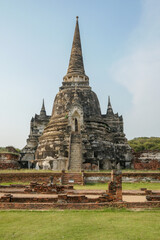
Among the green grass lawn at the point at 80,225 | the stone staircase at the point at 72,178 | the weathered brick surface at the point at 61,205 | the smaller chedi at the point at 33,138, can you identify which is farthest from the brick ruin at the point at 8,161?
the green grass lawn at the point at 80,225

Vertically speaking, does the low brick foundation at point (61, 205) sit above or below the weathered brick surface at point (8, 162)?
below

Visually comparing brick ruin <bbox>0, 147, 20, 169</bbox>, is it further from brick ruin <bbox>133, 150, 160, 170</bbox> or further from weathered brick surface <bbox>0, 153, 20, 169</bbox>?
brick ruin <bbox>133, 150, 160, 170</bbox>

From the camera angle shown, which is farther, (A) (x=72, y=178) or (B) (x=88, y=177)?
(B) (x=88, y=177)

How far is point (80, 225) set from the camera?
16.5 ft

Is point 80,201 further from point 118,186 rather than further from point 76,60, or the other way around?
point 76,60

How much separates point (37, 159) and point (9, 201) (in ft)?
46.3

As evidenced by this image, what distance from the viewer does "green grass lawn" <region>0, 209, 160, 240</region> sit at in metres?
4.36

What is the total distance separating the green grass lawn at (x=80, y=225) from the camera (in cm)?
436

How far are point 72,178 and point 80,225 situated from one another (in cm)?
960

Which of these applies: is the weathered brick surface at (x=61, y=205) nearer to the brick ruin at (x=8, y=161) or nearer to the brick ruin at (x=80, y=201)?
the brick ruin at (x=80, y=201)

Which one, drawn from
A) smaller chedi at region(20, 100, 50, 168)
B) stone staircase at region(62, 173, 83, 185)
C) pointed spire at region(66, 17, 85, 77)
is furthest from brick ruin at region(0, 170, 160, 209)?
pointed spire at region(66, 17, 85, 77)

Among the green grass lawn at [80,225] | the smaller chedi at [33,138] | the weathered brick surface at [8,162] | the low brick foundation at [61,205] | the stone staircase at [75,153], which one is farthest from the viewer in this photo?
the smaller chedi at [33,138]

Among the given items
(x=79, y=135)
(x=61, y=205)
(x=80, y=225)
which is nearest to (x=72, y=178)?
(x=79, y=135)

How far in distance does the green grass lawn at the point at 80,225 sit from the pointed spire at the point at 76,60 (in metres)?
22.1
